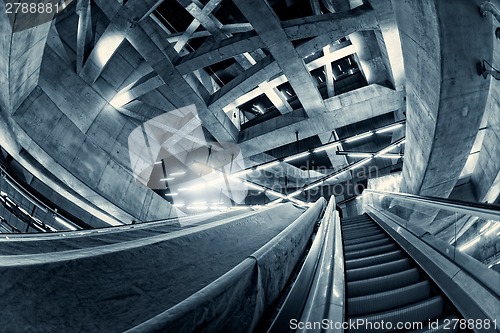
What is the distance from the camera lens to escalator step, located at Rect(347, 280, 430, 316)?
2.21 metres

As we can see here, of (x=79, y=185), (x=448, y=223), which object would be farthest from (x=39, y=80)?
(x=448, y=223)

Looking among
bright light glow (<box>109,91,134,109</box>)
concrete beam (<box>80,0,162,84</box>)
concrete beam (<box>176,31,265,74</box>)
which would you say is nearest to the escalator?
concrete beam (<box>176,31,265,74</box>)

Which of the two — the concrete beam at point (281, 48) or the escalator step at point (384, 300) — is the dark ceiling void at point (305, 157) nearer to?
the concrete beam at point (281, 48)

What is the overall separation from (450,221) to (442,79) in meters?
3.69

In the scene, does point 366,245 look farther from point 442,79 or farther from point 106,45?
point 106,45

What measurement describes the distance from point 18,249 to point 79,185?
24.7 ft

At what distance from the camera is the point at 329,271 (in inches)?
85.2

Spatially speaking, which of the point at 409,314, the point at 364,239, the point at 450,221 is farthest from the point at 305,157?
the point at 409,314

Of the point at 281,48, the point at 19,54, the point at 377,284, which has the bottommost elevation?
the point at 377,284

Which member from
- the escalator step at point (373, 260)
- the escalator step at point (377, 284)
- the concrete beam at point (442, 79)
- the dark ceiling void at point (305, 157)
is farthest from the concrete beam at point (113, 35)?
the dark ceiling void at point (305, 157)

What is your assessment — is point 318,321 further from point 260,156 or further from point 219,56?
point 260,156

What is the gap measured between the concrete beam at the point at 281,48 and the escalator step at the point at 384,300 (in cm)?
708

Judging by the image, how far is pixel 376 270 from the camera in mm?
2842

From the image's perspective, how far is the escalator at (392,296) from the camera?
1.96 meters
